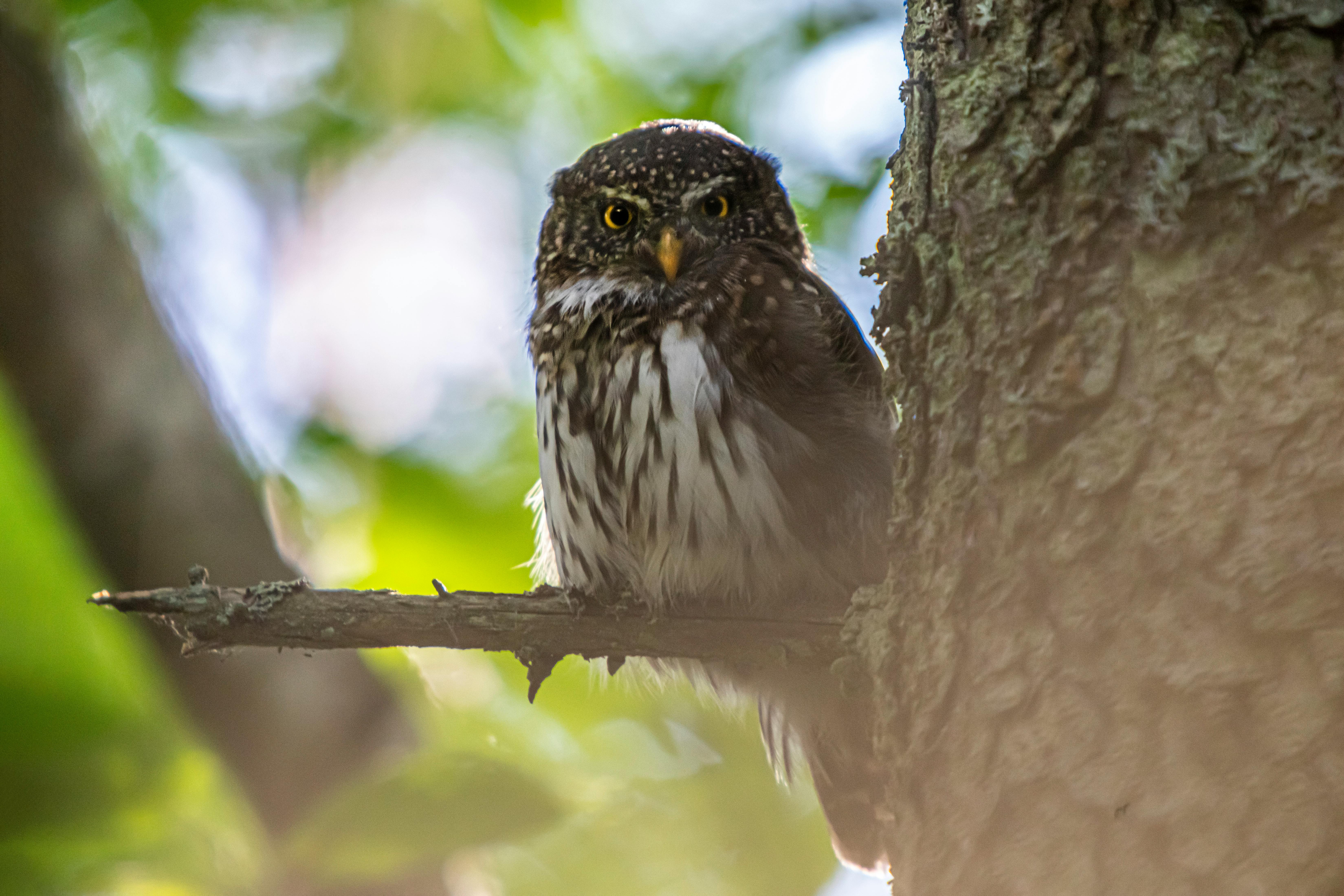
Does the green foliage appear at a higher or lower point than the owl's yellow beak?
lower

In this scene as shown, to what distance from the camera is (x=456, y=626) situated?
2.11 metres

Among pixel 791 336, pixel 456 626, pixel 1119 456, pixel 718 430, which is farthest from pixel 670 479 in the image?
pixel 1119 456

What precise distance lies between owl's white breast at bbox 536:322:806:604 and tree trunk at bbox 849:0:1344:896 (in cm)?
87

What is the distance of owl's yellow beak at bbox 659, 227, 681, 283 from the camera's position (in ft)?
10.1

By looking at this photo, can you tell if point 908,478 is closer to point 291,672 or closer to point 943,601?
point 943,601

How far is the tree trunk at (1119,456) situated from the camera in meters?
1.38

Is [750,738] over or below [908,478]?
over

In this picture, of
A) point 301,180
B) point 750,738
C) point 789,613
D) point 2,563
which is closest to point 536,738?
point 750,738

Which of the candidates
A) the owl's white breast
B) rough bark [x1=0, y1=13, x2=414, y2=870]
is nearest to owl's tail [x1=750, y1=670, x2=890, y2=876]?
the owl's white breast

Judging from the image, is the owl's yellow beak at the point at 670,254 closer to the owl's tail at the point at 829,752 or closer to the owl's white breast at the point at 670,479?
the owl's white breast at the point at 670,479

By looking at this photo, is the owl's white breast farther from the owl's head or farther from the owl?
the owl's head

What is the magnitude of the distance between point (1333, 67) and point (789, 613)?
1.48 meters

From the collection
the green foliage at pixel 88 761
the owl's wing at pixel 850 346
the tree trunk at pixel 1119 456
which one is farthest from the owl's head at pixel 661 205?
the green foliage at pixel 88 761

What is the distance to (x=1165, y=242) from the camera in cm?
157
